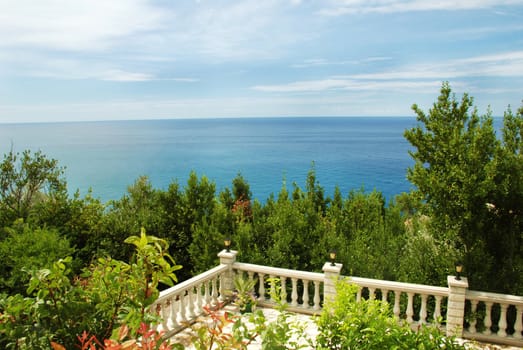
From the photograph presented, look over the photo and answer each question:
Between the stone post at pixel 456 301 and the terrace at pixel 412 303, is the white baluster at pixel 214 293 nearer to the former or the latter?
the terrace at pixel 412 303

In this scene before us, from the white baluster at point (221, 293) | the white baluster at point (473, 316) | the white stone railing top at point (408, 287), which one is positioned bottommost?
the white baluster at point (221, 293)

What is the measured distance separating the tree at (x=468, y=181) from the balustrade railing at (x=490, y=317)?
1.95 feet

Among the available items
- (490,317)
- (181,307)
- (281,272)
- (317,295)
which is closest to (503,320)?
(490,317)

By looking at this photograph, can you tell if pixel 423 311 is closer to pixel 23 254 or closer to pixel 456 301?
pixel 456 301

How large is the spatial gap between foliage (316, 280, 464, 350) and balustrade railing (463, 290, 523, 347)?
382 cm

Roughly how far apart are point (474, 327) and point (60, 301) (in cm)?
698

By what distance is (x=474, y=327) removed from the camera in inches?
264

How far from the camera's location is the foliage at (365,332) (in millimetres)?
3188

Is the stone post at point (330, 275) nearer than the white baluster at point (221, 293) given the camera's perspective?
Yes

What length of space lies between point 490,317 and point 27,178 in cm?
1748

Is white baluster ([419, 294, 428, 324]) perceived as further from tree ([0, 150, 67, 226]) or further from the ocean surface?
the ocean surface

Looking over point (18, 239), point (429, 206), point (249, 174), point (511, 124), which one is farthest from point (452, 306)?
point (249, 174)

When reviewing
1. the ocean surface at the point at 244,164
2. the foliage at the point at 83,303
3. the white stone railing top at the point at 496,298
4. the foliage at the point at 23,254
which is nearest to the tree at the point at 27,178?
the foliage at the point at 23,254

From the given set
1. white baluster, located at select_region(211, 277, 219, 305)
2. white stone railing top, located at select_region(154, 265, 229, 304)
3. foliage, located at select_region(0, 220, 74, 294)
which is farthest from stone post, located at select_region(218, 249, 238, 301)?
foliage, located at select_region(0, 220, 74, 294)
